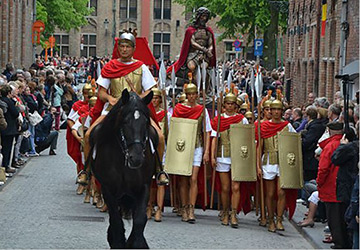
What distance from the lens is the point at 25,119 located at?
2272 centimetres

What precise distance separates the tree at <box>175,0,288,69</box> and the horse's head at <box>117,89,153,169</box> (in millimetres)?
36341

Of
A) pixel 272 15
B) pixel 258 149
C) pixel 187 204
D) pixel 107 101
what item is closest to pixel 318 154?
pixel 258 149

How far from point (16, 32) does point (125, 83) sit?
34.5m

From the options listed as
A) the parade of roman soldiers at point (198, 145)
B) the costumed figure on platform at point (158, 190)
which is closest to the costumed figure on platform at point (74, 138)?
the parade of roman soldiers at point (198, 145)

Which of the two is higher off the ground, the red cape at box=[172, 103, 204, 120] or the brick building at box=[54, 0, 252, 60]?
the brick building at box=[54, 0, 252, 60]

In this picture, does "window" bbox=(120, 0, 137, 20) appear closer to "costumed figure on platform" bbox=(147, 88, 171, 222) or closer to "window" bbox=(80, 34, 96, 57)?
"window" bbox=(80, 34, 96, 57)

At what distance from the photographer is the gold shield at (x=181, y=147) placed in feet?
52.5

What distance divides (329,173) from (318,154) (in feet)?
5.19

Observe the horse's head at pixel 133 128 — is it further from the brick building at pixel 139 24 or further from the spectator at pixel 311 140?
the brick building at pixel 139 24

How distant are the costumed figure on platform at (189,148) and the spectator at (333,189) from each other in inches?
102

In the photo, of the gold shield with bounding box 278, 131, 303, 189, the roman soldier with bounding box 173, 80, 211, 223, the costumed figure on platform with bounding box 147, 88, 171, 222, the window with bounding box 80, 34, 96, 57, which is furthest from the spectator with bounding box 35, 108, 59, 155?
the window with bounding box 80, 34, 96, 57

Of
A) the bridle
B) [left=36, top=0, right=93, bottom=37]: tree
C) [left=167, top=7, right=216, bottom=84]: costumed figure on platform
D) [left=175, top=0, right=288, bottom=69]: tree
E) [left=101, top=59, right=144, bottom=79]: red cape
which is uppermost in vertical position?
[left=36, top=0, right=93, bottom=37]: tree

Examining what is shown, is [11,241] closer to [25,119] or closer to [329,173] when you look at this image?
[329,173]

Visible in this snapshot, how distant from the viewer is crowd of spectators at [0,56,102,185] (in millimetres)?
20797
